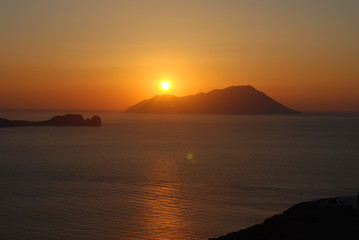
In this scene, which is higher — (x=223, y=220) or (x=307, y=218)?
(x=307, y=218)

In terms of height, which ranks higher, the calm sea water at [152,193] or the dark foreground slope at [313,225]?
the dark foreground slope at [313,225]

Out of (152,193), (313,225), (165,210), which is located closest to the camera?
(313,225)

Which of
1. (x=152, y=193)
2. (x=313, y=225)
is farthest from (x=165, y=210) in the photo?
(x=313, y=225)

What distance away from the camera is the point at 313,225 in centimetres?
1936

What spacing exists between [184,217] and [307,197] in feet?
40.8

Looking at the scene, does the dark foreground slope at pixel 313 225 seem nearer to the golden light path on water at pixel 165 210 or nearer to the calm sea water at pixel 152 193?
the calm sea water at pixel 152 193

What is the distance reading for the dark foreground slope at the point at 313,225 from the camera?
18047 mm

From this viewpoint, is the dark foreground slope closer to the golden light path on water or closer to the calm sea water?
the calm sea water

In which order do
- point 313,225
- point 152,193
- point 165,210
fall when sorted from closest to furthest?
point 313,225, point 165,210, point 152,193

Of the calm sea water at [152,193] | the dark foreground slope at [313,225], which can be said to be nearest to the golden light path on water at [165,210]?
Result: the calm sea water at [152,193]

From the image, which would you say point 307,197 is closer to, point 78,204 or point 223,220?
point 223,220

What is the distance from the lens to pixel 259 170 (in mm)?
54750

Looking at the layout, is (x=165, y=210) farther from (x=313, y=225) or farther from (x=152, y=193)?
(x=313, y=225)

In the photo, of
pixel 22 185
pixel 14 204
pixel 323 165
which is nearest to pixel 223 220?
pixel 14 204
